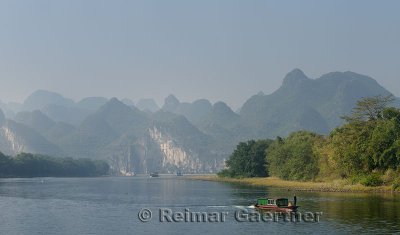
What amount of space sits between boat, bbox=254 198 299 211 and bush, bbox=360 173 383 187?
43.3 metres

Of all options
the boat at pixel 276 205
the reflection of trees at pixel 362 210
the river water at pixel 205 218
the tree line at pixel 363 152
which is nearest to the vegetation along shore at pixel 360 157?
the tree line at pixel 363 152

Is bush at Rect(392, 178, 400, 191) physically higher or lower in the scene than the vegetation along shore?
Result: lower

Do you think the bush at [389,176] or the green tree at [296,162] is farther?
the green tree at [296,162]

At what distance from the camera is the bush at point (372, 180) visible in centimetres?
11662

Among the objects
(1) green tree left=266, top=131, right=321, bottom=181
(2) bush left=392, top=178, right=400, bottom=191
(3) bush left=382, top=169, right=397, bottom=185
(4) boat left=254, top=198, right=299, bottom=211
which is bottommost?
(4) boat left=254, top=198, right=299, bottom=211

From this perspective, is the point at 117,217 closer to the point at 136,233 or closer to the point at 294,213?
the point at 136,233

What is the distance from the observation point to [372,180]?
384 feet

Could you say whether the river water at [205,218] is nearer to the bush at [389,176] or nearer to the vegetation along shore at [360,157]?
the bush at [389,176]

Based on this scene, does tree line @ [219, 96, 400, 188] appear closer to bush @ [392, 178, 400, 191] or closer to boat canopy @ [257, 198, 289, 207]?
bush @ [392, 178, 400, 191]

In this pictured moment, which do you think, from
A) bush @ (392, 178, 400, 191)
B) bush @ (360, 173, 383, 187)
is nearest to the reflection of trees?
bush @ (392, 178, 400, 191)

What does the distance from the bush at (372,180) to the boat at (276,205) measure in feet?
142

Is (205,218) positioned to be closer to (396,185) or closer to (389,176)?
(396,185)

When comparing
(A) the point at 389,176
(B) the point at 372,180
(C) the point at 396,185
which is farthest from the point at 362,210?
(B) the point at 372,180

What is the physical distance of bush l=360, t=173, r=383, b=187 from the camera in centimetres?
11662
